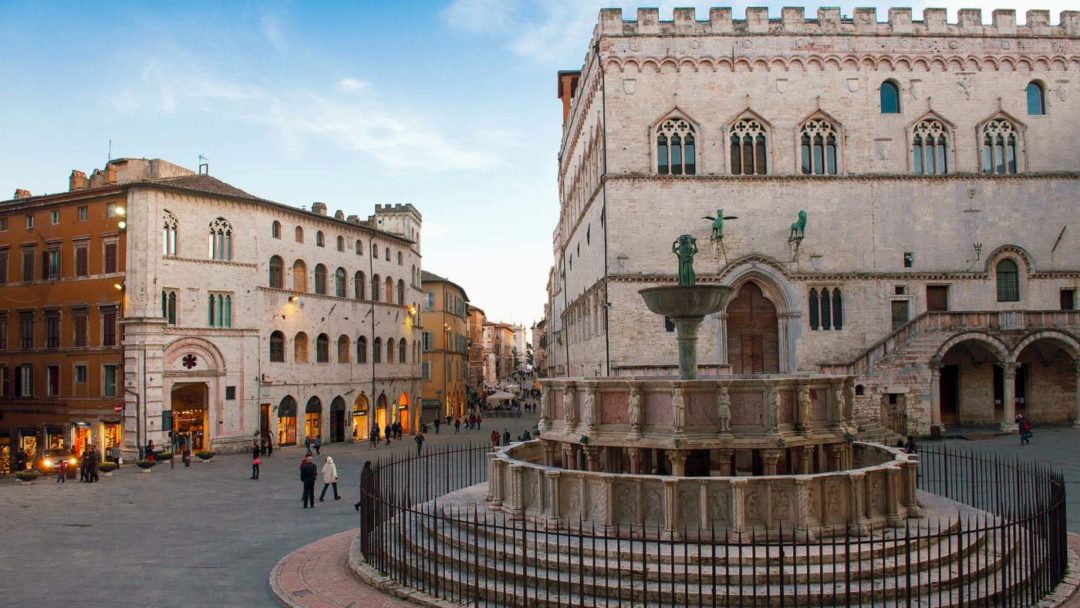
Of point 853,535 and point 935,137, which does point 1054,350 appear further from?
point 853,535

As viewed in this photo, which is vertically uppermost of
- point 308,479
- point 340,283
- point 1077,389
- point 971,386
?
point 340,283

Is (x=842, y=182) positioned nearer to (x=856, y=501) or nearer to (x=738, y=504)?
(x=856, y=501)

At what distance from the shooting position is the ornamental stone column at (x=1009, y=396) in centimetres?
3241

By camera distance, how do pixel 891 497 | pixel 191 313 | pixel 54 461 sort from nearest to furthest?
1. pixel 891 497
2. pixel 54 461
3. pixel 191 313

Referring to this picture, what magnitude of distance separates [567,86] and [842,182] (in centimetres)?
2329

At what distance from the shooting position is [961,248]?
3594 cm

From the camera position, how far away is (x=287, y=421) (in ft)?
135

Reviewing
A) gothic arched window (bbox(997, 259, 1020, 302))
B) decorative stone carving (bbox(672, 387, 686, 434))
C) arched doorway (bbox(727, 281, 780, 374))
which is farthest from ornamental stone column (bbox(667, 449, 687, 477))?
gothic arched window (bbox(997, 259, 1020, 302))

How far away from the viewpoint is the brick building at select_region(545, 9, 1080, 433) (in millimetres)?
35000

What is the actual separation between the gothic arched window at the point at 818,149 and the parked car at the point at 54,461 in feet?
101

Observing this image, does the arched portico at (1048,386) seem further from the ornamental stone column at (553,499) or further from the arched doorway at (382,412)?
the arched doorway at (382,412)

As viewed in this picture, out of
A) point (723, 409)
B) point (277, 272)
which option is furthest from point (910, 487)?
point (277, 272)

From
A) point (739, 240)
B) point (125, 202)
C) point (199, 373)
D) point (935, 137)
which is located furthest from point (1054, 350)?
point (125, 202)

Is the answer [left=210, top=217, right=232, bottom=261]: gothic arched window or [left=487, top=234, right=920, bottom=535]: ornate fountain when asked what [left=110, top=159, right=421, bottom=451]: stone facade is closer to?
[left=210, top=217, right=232, bottom=261]: gothic arched window
